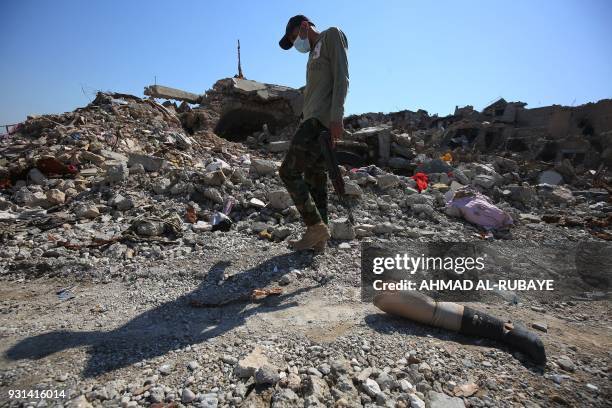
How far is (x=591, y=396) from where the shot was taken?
4.18 feet

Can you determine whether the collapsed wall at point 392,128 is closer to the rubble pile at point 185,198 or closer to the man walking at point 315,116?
the rubble pile at point 185,198

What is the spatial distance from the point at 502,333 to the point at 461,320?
0.17 m

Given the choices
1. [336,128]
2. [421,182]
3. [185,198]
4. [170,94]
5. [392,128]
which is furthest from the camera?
[392,128]

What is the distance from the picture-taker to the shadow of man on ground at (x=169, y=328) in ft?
4.67

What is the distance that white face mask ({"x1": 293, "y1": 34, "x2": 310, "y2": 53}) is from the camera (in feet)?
8.37

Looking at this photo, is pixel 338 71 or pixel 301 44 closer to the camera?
pixel 338 71

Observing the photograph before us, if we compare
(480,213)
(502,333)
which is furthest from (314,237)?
(480,213)

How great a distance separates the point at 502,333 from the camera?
1522mm

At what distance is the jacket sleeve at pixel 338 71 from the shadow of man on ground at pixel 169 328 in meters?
1.15

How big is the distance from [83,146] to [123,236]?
3288mm

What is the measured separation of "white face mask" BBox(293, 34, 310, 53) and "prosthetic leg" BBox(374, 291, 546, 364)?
1883 mm

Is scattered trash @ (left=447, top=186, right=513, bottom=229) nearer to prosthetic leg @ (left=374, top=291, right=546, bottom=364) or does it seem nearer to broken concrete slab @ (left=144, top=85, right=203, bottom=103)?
prosthetic leg @ (left=374, top=291, right=546, bottom=364)

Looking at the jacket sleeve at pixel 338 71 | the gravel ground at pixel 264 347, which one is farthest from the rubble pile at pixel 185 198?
the jacket sleeve at pixel 338 71

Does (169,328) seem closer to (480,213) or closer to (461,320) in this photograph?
(461,320)
